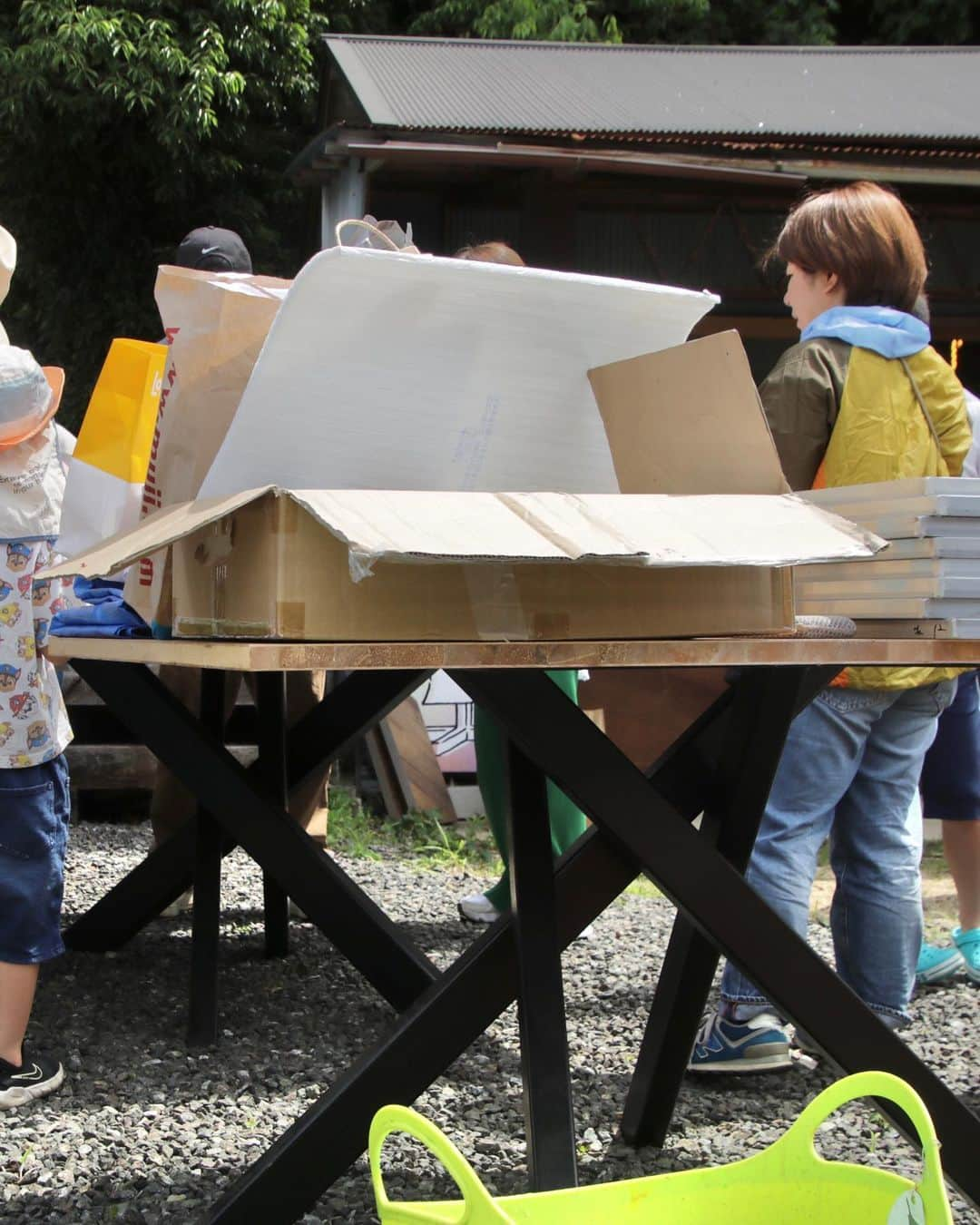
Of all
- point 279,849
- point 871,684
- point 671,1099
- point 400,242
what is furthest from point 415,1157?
point 400,242

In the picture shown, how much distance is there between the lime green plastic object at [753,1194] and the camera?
4.36 ft

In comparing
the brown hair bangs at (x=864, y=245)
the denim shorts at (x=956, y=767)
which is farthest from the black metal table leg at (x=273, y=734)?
the denim shorts at (x=956, y=767)

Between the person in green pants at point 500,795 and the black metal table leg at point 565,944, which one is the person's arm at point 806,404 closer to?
the person in green pants at point 500,795

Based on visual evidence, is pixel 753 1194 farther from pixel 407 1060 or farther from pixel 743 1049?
pixel 743 1049

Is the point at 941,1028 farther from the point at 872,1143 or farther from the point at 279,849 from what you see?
the point at 279,849

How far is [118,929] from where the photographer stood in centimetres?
324

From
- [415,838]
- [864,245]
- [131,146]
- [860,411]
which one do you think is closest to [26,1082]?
[860,411]

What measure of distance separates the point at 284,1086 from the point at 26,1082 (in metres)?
0.45

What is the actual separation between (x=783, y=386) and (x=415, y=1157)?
1447 mm

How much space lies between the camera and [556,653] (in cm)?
149

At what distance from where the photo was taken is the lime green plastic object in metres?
1.33

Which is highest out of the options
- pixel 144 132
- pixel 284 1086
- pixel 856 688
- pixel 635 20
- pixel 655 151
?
pixel 635 20

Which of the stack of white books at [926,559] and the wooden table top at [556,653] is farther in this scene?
the stack of white books at [926,559]

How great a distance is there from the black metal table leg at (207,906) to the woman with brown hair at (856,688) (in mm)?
946
